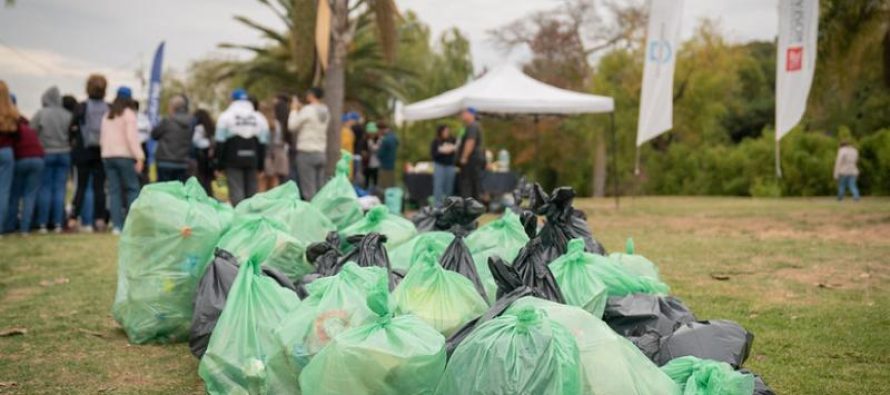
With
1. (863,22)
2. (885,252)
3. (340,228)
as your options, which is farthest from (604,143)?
(340,228)

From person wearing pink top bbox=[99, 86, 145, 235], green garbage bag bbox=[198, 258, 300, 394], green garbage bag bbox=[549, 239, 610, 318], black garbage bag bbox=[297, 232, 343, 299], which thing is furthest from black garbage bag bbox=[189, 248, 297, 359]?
person wearing pink top bbox=[99, 86, 145, 235]

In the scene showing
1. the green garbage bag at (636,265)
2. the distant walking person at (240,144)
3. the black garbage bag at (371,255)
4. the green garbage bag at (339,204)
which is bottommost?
the green garbage bag at (636,265)

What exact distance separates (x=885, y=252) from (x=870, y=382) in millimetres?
5544

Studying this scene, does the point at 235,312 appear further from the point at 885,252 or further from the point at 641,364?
the point at 885,252

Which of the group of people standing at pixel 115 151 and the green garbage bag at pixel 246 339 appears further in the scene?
the group of people standing at pixel 115 151

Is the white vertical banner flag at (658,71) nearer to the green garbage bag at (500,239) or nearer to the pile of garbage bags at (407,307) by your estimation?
the pile of garbage bags at (407,307)

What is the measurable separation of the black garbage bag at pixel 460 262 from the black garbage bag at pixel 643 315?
0.60m

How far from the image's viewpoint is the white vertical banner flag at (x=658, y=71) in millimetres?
12805

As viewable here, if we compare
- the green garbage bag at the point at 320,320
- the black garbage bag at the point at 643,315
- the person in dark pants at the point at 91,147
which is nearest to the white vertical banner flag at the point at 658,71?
the person in dark pants at the point at 91,147

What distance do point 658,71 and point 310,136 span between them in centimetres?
482

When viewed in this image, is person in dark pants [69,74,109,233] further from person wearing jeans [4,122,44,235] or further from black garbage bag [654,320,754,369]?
black garbage bag [654,320,754,369]

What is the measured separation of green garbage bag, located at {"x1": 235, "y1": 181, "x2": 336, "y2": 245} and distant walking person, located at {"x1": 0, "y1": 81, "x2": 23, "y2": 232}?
5169 millimetres

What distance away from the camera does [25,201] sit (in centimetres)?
1123

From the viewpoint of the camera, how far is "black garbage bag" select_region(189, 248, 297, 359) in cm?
468
